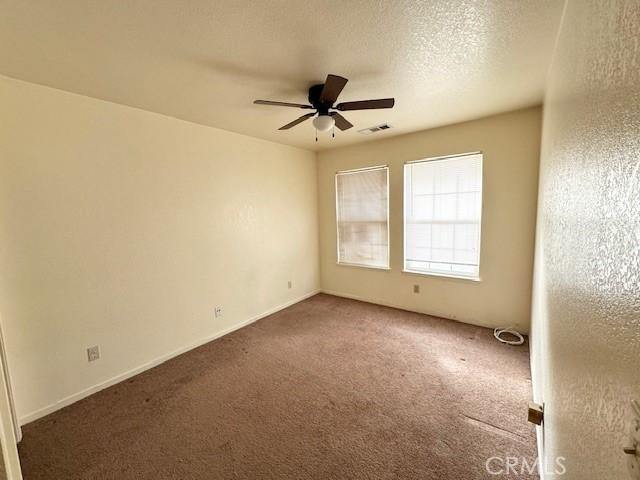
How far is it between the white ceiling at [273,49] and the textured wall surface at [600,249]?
73 centimetres

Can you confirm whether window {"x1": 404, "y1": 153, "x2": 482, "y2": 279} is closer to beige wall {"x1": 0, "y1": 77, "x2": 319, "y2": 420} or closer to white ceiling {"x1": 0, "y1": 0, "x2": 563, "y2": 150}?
white ceiling {"x1": 0, "y1": 0, "x2": 563, "y2": 150}

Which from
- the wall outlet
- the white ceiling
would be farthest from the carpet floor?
the white ceiling

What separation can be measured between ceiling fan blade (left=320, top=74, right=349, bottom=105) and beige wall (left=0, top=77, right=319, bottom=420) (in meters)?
1.75

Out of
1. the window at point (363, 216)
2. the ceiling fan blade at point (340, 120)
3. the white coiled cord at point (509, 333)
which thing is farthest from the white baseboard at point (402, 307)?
the ceiling fan blade at point (340, 120)

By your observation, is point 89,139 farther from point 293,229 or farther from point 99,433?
point 293,229

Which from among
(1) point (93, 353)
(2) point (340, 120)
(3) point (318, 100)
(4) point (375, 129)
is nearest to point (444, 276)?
(4) point (375, 129)

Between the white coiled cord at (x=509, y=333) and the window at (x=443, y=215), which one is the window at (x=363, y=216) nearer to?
the window at (x=443, y=215)

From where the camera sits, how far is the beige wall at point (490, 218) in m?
3.02

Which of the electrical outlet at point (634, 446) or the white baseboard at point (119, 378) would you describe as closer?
the electrical outlet at point (634, 446)

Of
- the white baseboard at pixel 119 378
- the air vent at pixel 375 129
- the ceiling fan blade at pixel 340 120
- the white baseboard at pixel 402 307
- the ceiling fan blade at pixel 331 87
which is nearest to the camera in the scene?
the ceiling fan blade at pixel 331 87

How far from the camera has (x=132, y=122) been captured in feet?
8.46

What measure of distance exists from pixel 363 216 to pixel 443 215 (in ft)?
3.97

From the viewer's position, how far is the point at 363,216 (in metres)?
4.38

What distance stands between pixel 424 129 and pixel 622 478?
3735 mm
